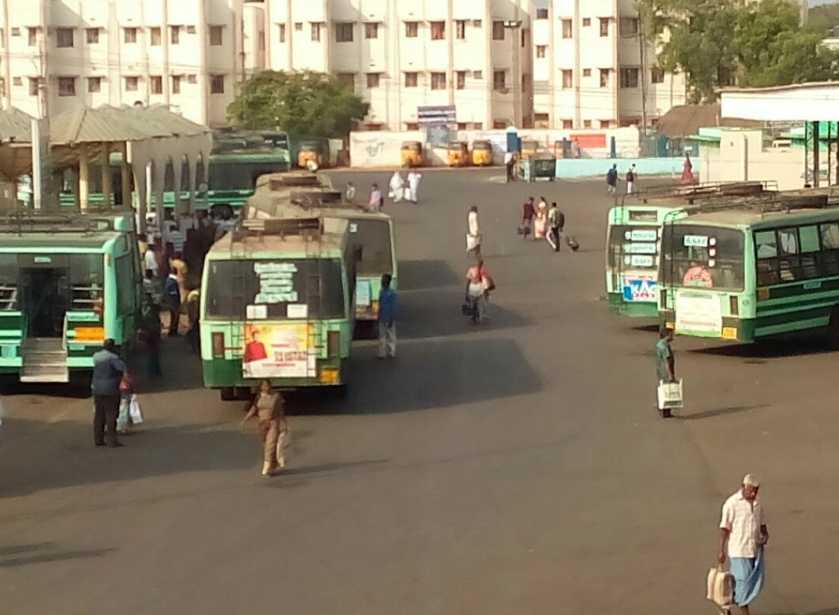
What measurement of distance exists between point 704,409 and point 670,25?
269 feet

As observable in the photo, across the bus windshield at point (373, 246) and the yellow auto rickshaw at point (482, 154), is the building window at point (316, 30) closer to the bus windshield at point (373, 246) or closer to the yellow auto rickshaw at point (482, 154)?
the yellow auto rickshaw at point (482, 154)

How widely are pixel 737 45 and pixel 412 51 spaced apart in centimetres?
2117

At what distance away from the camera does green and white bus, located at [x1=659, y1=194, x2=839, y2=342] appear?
26391 millimetres

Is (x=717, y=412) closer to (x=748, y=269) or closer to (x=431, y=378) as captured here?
(x=431, y=378)

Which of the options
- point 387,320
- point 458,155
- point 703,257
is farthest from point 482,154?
point 387,320

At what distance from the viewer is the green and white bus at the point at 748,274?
2639 centimetres

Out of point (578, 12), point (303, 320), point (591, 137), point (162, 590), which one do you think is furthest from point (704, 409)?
point (578, 12)

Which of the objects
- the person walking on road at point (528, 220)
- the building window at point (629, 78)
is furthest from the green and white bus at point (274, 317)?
the building window at point (629, 78)

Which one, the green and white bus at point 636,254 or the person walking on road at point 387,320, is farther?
the green and white bus at point 636,254

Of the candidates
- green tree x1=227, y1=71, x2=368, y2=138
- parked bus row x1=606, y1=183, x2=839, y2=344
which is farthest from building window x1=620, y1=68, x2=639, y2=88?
parked bus row x1=606, y1=183, x2=839, y2=344

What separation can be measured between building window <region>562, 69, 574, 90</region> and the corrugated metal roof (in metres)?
67.8

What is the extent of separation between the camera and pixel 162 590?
13297mm

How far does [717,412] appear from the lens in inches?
868

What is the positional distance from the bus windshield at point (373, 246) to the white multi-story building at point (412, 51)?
254 feet
